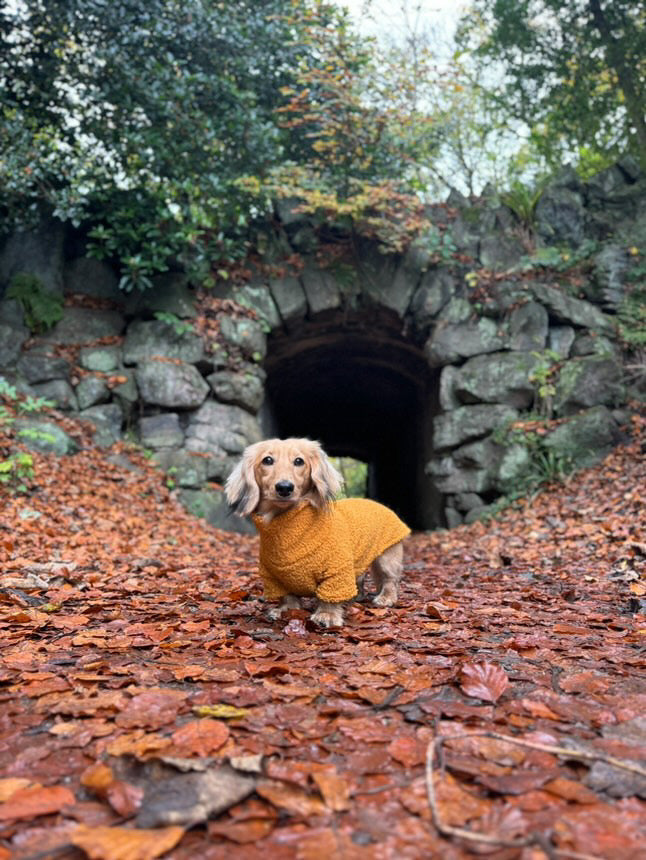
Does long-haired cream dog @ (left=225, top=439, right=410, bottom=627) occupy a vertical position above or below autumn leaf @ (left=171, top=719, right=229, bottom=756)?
above

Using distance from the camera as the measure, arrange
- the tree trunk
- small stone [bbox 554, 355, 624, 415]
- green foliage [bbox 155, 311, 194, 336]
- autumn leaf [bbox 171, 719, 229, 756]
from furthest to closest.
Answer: the tree trunk
green foliage [bbox 155, 311, 194, 336]
small stone [bbox 554, 355, 624, 415]
autumn leaf [bbox 171, 719, 229, 756]

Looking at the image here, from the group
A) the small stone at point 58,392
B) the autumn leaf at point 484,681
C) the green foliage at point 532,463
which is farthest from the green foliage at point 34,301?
the autumn leaf at point 484,681

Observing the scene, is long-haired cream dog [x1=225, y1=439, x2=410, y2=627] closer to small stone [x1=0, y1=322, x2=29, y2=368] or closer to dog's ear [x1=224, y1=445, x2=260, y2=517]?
Result: dog's ear [x1=224, y1=445, x2=260, y2=517]

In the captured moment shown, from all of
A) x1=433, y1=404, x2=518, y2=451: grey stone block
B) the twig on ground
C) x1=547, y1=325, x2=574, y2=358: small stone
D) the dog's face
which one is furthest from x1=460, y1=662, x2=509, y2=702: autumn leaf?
x1=547, y1=325, x2=574, y2=358: small stone

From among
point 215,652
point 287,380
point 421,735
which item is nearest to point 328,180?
point 287,380

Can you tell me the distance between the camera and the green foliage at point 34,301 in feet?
27.5

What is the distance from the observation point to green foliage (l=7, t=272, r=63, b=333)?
8.37 m

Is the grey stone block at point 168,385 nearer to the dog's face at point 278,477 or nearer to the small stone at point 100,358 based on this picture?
the small stone at point 100,358

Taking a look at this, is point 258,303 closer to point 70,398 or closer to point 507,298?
point 70,398

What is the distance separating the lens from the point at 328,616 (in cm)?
293

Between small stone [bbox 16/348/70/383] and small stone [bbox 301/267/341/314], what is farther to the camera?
small stone [bbox 301/267/341/314]

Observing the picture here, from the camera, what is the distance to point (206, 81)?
26.6 feet

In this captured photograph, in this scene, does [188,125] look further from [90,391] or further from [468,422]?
[468,422]

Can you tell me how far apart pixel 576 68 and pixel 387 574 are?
10.8 metres
